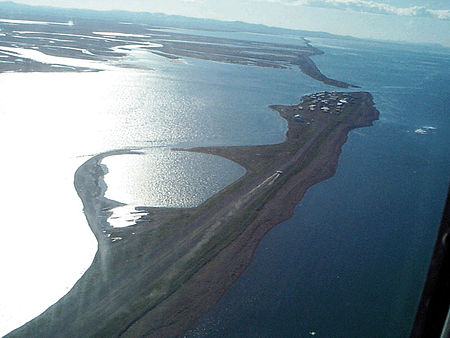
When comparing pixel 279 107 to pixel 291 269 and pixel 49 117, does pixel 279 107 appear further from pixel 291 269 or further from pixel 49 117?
pixel 291 269

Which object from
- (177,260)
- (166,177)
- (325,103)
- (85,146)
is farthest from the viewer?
(325,103)

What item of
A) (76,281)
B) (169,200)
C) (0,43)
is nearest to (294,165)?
(169,200)

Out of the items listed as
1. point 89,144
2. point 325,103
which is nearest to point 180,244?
point 89,144

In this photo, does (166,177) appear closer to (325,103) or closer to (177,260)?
(177,260)

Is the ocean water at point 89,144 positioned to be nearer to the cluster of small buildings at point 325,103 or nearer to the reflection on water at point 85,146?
the reflection on water at point 85,146

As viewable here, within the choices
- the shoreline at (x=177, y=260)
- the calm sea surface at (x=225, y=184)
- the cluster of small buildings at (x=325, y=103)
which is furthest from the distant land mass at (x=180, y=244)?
the cluster of small buildings at (x=325, y=103)

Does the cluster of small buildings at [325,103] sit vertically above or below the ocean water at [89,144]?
above
